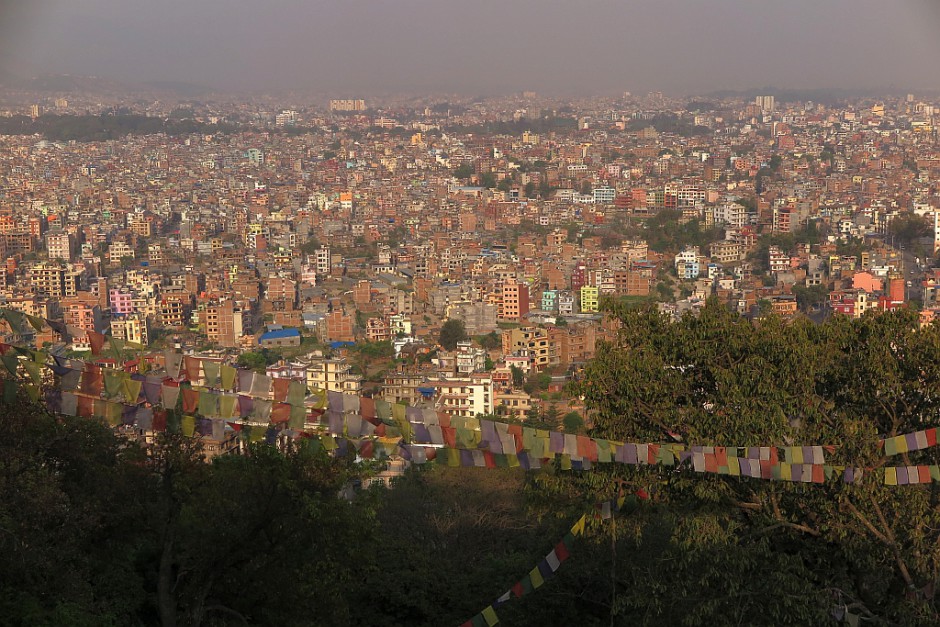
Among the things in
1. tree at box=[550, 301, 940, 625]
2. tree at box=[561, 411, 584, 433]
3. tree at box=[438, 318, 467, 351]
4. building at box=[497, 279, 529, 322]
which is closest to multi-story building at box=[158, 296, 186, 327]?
tree at box=[438, 318, 467, 351]

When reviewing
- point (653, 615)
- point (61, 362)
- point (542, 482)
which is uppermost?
point (61, 362)

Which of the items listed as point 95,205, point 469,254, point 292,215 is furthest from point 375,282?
point 95,205

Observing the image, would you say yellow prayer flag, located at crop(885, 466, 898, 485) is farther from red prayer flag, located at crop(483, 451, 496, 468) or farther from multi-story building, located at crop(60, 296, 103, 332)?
multi-story building, located at crop(60, 296, 103, 332)

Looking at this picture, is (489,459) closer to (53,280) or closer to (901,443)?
(901,443)

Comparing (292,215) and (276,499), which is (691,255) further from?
(276,499)

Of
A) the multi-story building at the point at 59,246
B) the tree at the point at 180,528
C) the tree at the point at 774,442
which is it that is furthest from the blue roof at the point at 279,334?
the tree at the point at 774,442

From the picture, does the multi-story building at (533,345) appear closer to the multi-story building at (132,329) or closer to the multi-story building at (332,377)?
the multi-story building at (332,377)

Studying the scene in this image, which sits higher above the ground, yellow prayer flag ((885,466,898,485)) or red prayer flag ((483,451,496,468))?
red prayer flag ((483,451,496,468))
